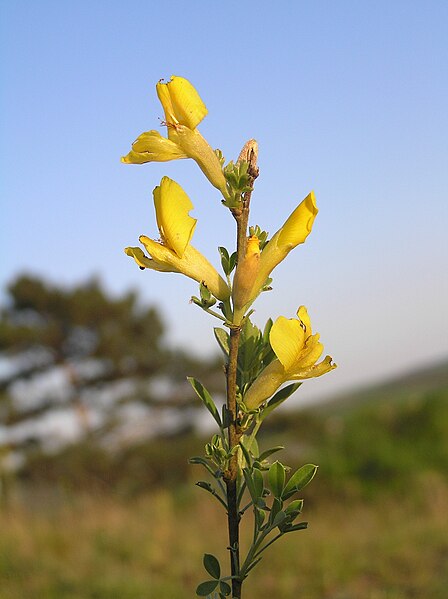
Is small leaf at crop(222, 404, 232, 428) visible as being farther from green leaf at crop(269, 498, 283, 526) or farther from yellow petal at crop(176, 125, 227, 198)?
yellow petal at crop(176, 125, 227, 198)

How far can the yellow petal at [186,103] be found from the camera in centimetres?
71

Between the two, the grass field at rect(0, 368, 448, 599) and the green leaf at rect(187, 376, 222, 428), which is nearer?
the green leaf at rect(187, 376, 222, 428)

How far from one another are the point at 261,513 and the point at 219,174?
34 centimetres

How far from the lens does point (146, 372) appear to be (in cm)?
→ 1303

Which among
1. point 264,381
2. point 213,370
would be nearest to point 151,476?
point 213,370

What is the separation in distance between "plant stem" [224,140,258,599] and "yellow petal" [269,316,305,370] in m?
0.04

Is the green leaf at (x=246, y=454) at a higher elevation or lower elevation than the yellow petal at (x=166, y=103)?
lower

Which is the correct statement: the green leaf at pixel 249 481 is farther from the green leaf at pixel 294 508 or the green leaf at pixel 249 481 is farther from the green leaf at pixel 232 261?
the green leaf at pixel 232 261

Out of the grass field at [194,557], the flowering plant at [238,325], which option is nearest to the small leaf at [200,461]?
the flowering plant at [238,325]

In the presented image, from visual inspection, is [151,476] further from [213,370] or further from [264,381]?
[264,381]

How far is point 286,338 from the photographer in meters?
0.65

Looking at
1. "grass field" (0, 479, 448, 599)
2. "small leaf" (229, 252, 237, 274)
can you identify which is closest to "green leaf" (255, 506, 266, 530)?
"small leaf" (229, 252, 237, 274)

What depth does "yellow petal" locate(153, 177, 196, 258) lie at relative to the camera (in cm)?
66

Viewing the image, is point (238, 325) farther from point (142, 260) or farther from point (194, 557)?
point (194, 557)
